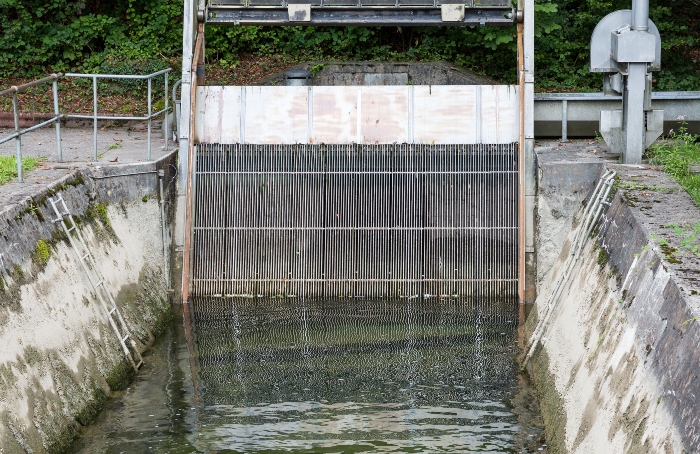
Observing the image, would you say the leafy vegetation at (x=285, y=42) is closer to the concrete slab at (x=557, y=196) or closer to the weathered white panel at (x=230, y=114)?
the weathered white panel at (x=230, y=114)

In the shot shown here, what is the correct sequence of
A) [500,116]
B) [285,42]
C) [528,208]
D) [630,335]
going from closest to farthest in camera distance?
[630,335] < [528,208] < [500,116] < [285,42]

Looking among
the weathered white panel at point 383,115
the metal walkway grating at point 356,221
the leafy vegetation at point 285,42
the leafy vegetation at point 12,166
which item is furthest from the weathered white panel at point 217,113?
the leafy vegetation at point 285,42

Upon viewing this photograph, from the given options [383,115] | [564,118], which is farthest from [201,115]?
[564,118]

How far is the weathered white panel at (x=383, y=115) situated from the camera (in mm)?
13602

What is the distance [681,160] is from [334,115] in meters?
4.93

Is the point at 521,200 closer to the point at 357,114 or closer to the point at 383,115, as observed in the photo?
the point at 383,115

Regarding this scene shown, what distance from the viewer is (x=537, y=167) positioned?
42.9 feet

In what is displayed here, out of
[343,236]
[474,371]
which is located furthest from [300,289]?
[474,371]

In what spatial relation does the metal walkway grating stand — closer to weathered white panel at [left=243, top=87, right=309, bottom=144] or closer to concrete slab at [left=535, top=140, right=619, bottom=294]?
weathered white panel at [left=243, top=87, right=309, bottom=144]

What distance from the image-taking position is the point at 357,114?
1364cm

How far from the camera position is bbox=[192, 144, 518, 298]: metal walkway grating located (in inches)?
514

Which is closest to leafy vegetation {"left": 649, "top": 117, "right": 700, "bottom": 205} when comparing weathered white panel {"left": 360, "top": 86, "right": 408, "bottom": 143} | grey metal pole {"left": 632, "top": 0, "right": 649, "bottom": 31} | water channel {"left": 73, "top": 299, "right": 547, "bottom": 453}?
grey metal pole {"left": 632, "top": 0, "right": 649, "bottom": 31}

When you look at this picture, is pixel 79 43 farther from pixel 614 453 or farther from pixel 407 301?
pixel 614 453

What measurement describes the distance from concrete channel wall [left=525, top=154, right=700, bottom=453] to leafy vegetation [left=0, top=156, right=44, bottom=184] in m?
6.37
